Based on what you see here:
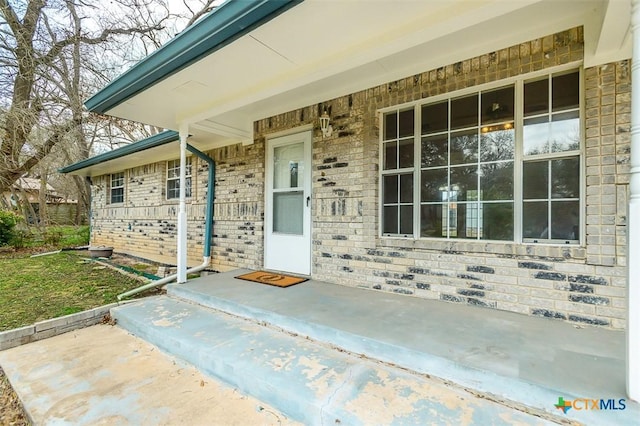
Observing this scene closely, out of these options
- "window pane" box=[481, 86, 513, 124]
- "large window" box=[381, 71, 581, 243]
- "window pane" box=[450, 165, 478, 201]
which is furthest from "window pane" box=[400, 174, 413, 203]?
"window pane" box=[481, 86, 513, 124]

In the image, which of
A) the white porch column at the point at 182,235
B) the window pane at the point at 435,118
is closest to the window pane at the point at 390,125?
the window pane at the point at 435,118

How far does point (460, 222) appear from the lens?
3363mm

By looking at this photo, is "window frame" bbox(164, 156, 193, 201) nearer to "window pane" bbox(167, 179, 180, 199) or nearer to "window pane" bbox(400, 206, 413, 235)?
"window pane" bbox(167, 179, 180, 199)

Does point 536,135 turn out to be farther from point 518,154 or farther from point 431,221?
point 431,221

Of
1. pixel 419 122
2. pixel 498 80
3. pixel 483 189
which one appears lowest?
pixel 483 189

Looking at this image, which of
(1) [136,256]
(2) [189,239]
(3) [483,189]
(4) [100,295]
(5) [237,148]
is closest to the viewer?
(3) [483,189]

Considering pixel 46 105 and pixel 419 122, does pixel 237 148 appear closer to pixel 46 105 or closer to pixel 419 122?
pixel 419 122

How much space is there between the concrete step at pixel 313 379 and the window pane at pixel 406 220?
1.79 meters

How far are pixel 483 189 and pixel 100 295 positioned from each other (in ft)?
18.0

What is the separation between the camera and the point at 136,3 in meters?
9.51

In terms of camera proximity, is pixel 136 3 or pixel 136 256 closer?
pixel 136 256

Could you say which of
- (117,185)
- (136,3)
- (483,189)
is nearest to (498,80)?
(483,189)

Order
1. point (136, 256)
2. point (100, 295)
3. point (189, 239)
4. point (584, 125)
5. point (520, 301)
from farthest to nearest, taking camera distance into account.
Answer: point (136, 256) → point (189, 239) → point (100, 295) → point (520, 301) → point (584, 125)

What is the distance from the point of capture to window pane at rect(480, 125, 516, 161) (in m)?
3.08
